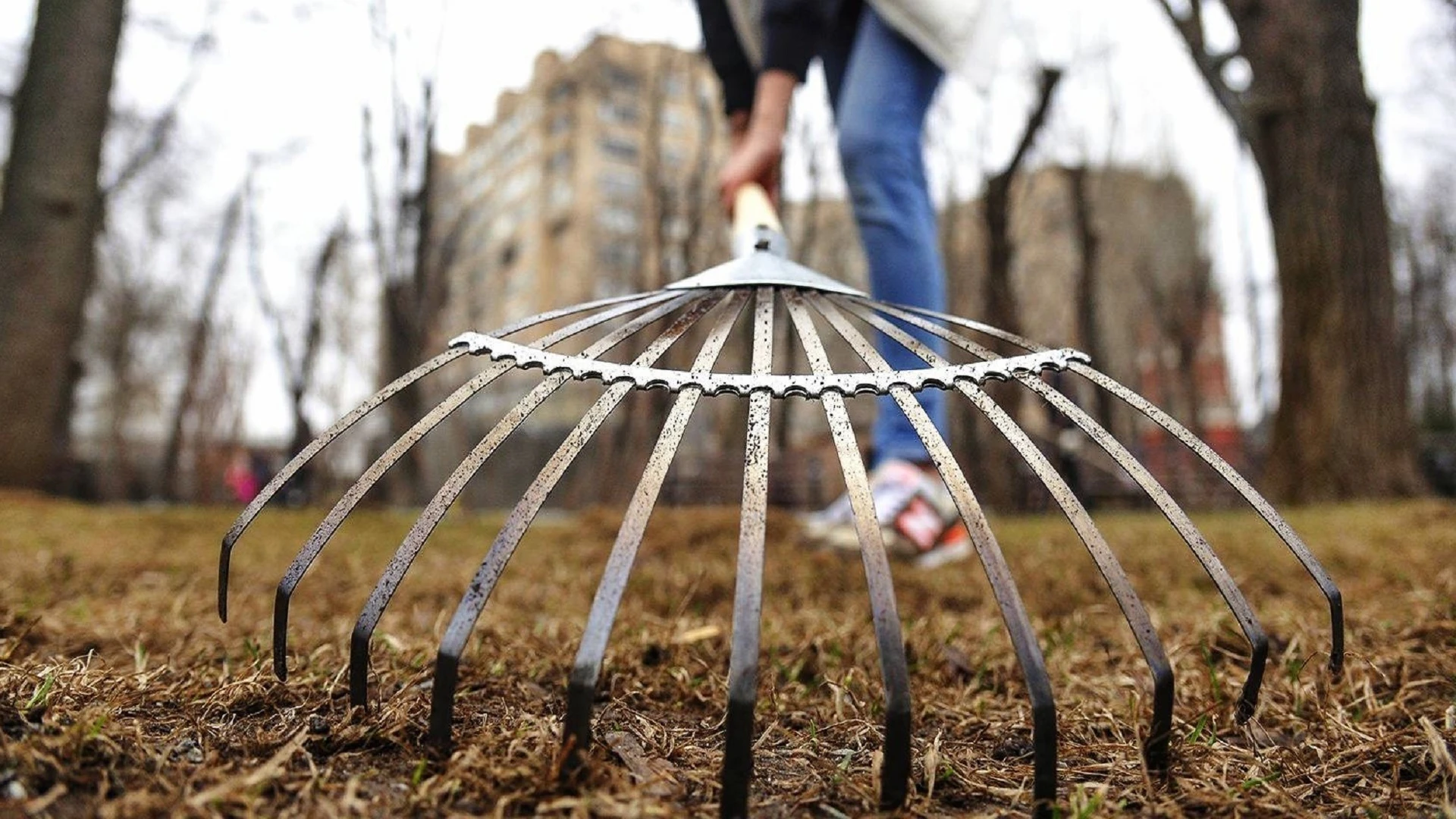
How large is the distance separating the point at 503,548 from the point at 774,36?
162cm

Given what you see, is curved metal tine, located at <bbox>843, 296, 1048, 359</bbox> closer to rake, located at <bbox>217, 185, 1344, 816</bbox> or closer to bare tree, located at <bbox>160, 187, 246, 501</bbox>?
rake, located at <bbox>217, 185, 1344, 816</bbox>

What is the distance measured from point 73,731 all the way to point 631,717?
534 millimetres

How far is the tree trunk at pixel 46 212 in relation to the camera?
4434mm

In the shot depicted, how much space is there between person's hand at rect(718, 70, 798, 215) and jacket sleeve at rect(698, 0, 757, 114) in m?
0.60

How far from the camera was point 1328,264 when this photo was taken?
16.7ft

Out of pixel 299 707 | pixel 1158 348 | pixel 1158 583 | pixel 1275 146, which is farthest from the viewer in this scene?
pixel 1158 348

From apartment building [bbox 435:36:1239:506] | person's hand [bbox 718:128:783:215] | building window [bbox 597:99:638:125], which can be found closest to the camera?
person's hand [bbox 718:128:783:215]

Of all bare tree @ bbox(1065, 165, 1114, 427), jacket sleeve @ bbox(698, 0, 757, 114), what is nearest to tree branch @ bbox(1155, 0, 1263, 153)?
bare tree @ bbox(1065, 165, 1114, 427)

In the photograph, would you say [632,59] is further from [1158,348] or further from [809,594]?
[1158,348]

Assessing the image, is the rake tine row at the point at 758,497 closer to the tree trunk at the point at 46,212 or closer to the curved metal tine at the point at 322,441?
the curved metal tine at the point at 322,441

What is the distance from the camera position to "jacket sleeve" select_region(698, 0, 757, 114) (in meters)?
2.62

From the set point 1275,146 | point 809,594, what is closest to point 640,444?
point 1275,146

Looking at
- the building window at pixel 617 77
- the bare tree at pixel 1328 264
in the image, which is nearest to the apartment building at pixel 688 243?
the building window at pixel 617 77

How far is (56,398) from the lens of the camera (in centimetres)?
470
